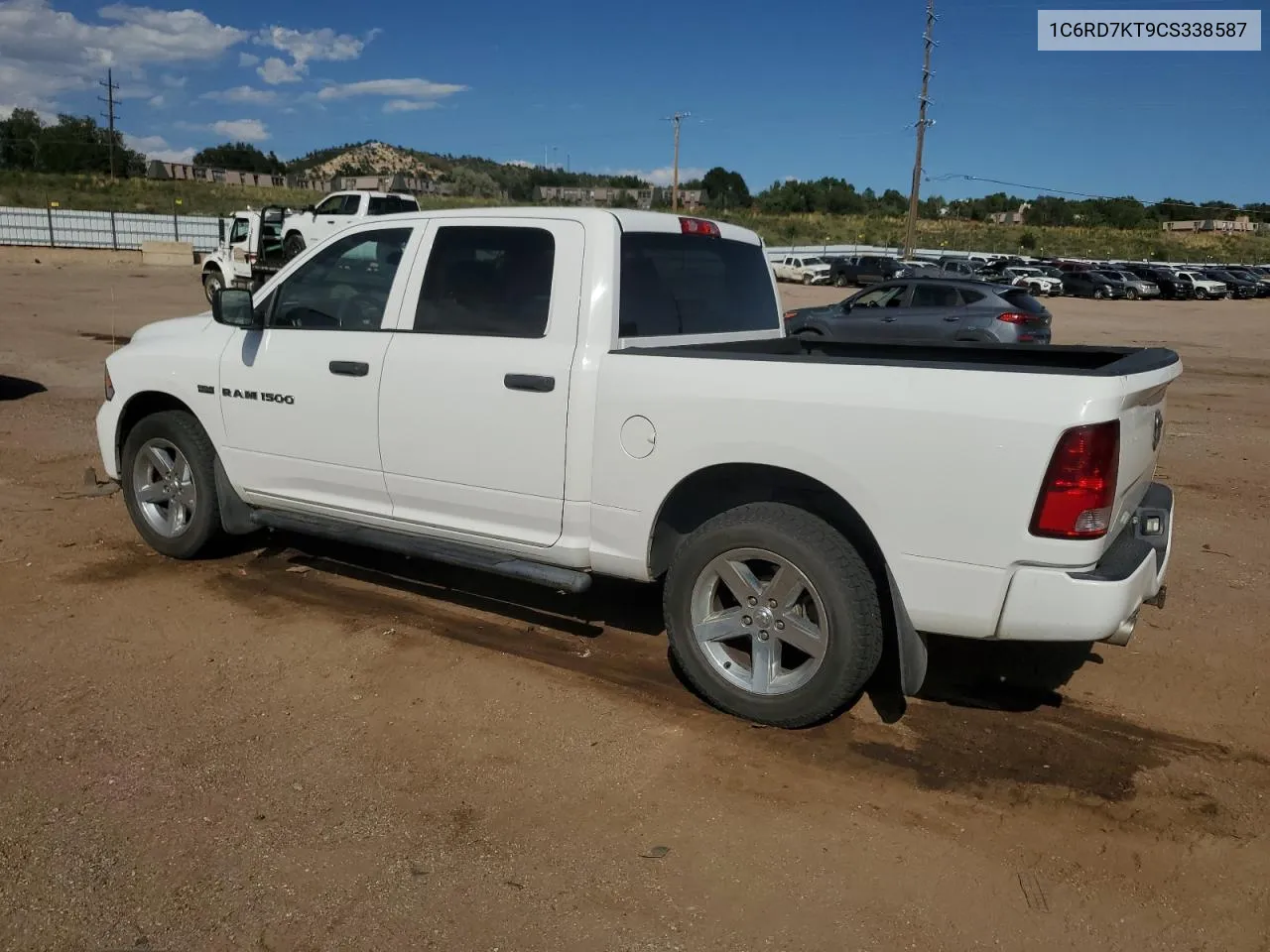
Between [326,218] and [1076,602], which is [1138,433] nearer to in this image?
[1076,602]

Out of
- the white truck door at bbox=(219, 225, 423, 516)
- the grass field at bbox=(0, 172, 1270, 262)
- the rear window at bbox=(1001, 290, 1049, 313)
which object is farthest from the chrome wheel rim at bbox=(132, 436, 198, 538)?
the grass field at bbox=(0, 172, 1270, 262)

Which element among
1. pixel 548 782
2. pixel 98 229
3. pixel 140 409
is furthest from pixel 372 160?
pixel 548 782

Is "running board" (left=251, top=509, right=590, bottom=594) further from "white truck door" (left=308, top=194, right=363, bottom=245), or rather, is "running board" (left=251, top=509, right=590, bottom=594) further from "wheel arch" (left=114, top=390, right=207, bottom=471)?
"white truck door" (left=308, top=194, right=363, bottom=245)

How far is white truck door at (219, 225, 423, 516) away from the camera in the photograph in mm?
4730

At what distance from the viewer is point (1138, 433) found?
11.6 feet

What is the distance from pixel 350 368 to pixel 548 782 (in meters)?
2.22

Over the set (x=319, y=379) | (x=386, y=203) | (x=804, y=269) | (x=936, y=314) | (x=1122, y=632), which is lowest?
(x=1122, y=632)

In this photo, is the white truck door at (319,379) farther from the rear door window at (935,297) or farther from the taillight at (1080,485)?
the rear door window at (935,297)

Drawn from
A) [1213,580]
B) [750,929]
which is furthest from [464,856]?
[1213,580]

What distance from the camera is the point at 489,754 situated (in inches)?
146

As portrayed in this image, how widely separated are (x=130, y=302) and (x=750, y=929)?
22878 mm

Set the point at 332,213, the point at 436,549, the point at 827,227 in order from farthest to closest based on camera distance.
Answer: the point at 827,227 → the point at 332,213 → the point at 436,549

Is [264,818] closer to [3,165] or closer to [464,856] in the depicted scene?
[464,856]

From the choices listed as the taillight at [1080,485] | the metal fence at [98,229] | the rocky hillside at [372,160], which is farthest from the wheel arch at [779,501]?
the rocky hillside at [372,160]
